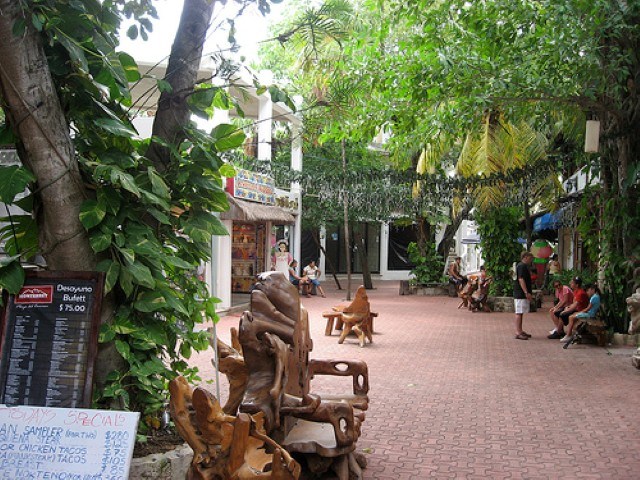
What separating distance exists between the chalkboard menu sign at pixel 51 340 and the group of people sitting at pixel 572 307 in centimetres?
1016

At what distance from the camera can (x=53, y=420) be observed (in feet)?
12.0

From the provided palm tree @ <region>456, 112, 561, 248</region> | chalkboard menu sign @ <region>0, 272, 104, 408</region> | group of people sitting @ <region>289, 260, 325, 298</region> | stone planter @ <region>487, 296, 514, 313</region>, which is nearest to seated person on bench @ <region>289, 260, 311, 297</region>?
group of people sitting @ <region>289, 260, 325, 298</region>

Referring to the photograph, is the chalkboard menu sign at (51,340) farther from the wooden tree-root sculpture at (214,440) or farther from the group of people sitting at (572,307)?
the group of people sitting at (572,307)

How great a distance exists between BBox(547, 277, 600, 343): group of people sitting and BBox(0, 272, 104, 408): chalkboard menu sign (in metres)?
10.2

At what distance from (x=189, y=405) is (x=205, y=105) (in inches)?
89.0

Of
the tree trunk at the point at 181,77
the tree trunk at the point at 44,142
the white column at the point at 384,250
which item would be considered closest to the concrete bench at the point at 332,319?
the tree trunk at the point at 181,77

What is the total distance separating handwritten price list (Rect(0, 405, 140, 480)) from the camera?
353cm

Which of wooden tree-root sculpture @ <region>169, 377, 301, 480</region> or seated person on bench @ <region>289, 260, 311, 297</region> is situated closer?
wooden tree-root sculpture @ <region>169, 377, 301, 480</region>

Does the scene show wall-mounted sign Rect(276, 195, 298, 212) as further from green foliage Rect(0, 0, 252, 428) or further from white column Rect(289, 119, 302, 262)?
green foliage Rect(0, 0, 252, 428)

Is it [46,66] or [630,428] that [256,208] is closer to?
[630,428]

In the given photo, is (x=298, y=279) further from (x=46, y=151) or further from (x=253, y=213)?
(x=46, y=151)

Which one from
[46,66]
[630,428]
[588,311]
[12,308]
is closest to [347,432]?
[12,308]

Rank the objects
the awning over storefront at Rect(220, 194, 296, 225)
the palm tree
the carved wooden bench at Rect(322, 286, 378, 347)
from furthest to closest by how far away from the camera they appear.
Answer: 1. the palm tree
2. the awning over storefront at Rect(220, 194, 296, 225)
3. the carved wooden bench at Rect(322, 286, 378, 347)

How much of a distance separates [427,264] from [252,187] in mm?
9685
